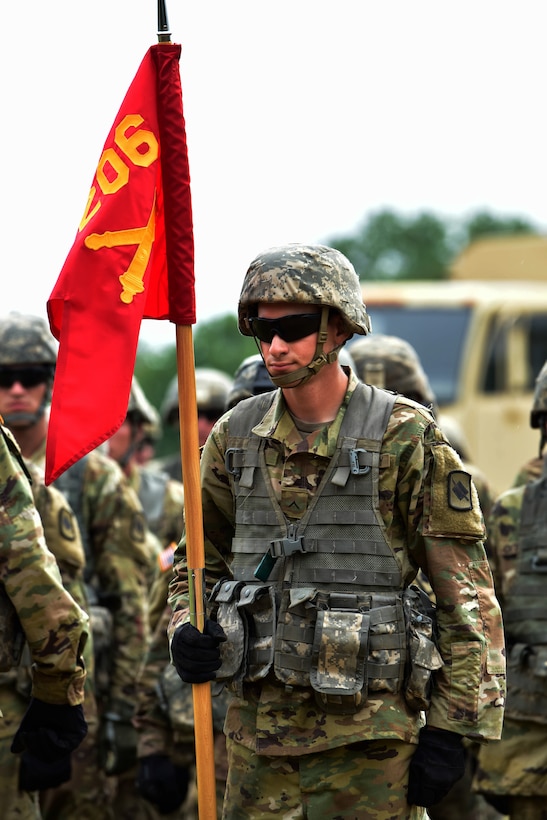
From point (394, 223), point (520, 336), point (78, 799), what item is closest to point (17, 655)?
point (78, 799)

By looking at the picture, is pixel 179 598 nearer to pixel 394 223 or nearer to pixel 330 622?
pixel 330 622

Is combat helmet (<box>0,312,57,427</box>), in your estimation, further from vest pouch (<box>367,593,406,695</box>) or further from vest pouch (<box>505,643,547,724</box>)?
vest pouch (<box>367,593,406,695</box>)

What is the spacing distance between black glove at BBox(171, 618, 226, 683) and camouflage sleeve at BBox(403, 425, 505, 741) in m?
0.69

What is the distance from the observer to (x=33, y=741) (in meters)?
5.47

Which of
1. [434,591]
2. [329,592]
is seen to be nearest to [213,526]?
[329,592]

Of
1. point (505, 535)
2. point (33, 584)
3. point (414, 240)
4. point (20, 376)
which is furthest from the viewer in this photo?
point (414, 240)

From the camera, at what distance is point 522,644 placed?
662cm

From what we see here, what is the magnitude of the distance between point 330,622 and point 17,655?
114cm

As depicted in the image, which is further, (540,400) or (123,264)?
(540,400)

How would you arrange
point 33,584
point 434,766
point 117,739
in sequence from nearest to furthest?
point 434,766 < point 33,584 < point 117,739

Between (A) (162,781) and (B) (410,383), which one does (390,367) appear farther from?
(A) (162,781)

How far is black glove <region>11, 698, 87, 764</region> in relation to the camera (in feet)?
17.8

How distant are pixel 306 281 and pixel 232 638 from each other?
114 cm

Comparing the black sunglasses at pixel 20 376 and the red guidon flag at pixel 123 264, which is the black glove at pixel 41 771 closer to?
the red guidon flag at pixel 123 264
